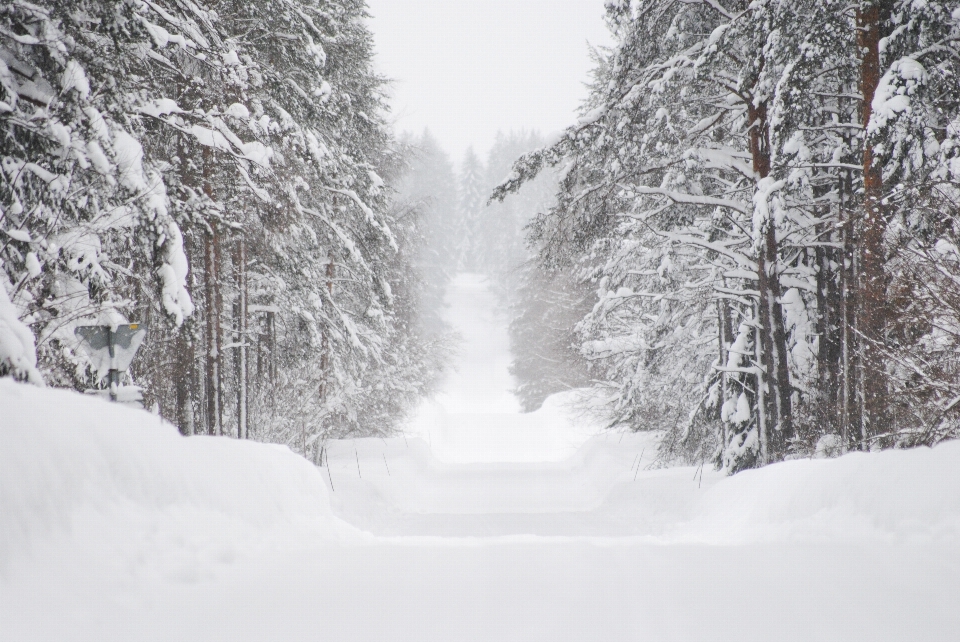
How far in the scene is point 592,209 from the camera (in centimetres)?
1164

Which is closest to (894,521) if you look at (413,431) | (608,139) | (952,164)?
(952,164)

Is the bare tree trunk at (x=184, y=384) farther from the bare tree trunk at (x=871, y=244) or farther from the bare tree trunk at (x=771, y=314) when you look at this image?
the bare tree trunk at (x=871, y=244)

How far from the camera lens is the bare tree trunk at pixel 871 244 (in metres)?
8.83

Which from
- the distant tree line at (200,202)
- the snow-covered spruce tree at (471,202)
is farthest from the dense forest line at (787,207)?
the snow-covered spruce tree at (471,202)

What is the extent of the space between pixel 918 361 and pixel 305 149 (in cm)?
879

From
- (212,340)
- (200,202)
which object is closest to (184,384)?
(212,340)

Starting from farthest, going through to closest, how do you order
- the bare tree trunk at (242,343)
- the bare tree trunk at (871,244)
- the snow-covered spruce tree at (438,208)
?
the snow-covered spruce tree at (438,208)
the bare tree trunk at (242,343)
the bare tree trunk at (871,244)

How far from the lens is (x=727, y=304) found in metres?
13.5

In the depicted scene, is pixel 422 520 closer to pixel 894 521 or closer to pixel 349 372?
pixel 349 372

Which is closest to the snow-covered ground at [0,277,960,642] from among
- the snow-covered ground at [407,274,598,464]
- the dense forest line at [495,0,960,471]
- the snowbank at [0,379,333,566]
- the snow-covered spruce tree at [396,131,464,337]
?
the snowbank at [0,379,333,566]

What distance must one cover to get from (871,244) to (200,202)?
8.12 meters

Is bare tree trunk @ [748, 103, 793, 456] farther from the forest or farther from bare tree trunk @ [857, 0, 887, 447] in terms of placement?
bare tree trunk @ [857, 0, 887, 447]

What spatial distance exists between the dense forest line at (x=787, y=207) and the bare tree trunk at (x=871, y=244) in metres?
0.03

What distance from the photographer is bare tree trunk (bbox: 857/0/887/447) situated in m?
8.83
